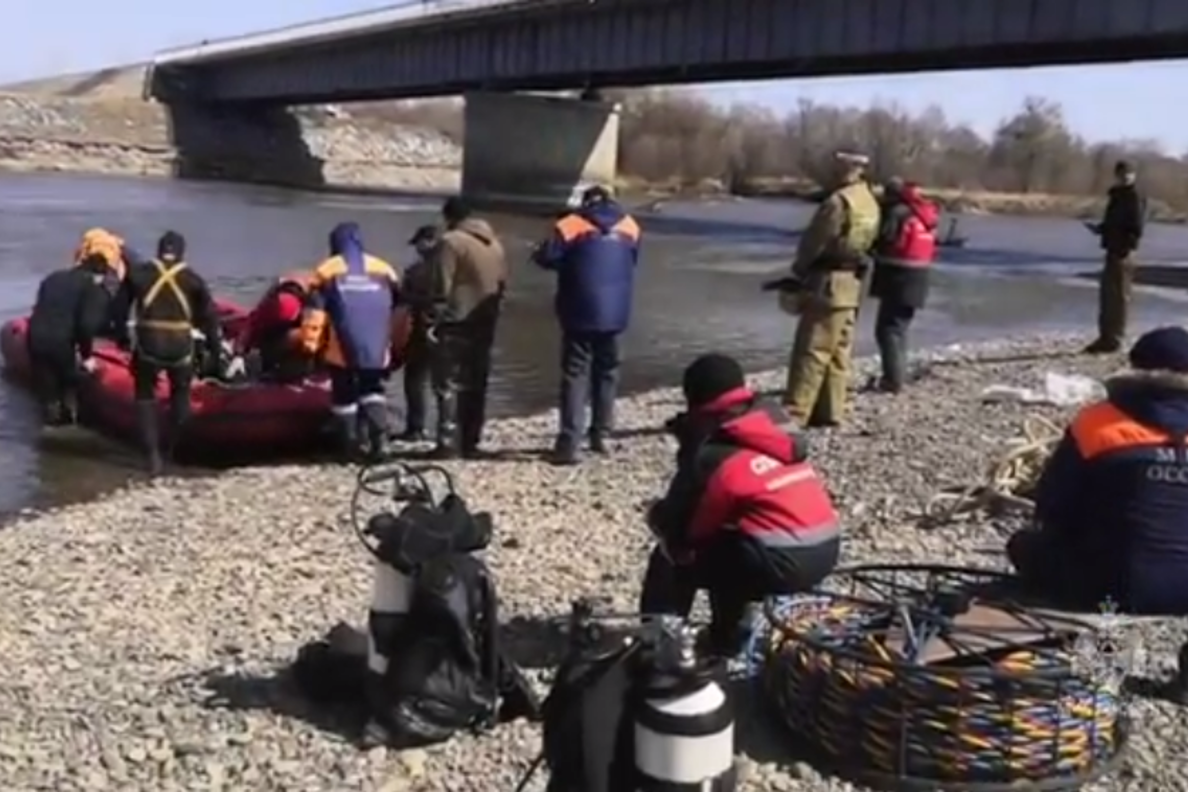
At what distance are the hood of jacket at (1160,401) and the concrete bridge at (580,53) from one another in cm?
2391

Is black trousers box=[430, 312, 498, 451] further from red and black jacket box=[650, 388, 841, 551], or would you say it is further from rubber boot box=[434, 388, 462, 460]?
red and black jacket box=[650, 388, 841, 551]

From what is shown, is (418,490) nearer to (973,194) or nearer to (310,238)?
(310,238)

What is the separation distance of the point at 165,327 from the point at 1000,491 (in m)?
5.98

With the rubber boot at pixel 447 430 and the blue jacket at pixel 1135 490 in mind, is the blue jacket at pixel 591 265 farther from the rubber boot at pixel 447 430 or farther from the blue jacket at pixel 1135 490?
the blue jacket at pixel 1135 490

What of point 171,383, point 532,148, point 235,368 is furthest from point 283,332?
point 532,148

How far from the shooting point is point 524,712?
612 cm

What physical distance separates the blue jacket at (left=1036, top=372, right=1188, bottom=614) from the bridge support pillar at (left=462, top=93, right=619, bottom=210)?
5334 cm

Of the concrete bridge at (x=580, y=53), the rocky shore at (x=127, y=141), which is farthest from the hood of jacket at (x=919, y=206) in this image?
the rocky shore at (x=127, y=141)

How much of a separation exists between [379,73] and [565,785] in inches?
2234

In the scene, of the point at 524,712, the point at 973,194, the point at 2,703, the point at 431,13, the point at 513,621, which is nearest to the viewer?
Answer: the point at 524,712

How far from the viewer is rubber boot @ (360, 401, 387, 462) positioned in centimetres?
1220

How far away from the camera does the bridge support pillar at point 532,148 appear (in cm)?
5944

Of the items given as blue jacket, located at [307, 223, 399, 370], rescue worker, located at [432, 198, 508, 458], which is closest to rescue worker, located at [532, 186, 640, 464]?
rescue worker, located at [432, 198, 508, 458]

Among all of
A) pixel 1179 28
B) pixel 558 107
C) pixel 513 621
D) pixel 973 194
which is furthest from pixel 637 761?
pixel 973 194
